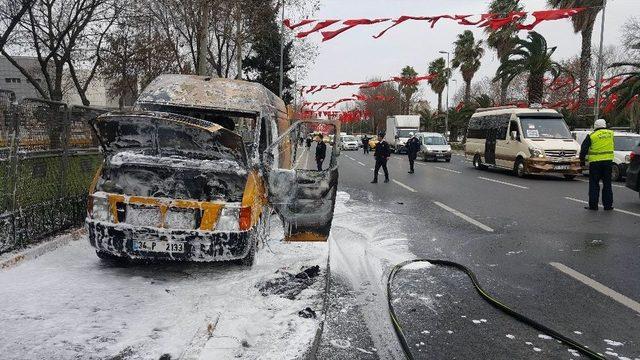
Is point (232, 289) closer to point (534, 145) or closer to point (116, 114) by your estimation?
point (116, 114)

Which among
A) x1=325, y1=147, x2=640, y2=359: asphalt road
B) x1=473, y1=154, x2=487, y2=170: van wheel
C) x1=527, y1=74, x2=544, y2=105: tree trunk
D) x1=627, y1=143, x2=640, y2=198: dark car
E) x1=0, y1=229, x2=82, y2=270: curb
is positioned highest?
x1=527, y1=74, x2=544, y2=105: tree trunk

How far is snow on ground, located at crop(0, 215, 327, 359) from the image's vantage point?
11.8 feet

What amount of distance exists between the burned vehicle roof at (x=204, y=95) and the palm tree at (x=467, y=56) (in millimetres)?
45115

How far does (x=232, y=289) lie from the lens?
16.3ft

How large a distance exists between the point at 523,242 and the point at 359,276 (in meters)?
3.09

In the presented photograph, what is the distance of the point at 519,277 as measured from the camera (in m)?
5.56

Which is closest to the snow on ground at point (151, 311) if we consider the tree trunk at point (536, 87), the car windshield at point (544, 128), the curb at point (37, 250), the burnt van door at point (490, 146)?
the curb at point (37, 250)

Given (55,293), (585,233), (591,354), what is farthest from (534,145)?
(55,293)

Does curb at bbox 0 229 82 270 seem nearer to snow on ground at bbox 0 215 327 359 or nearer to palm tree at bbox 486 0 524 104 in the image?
snow on ground at bbox 0 215 327 359

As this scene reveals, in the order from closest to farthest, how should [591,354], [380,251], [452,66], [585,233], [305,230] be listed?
[591,354] < [305,230] < [380,251] < [585,233] < [452,66]

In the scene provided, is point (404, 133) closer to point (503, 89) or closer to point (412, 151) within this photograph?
point (503, 89)

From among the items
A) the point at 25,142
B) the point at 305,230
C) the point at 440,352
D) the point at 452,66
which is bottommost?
the point at 440,352

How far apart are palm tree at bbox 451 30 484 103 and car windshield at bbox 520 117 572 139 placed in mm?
31627

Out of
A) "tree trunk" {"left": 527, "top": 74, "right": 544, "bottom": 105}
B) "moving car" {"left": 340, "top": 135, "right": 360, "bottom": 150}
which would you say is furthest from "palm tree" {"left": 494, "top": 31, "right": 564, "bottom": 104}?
"moving car" {"left": 340, "top": 135, "right": 360, "bottom": 150}
